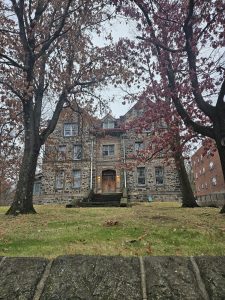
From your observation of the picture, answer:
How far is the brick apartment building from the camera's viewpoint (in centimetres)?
4790

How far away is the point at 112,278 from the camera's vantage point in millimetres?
3684

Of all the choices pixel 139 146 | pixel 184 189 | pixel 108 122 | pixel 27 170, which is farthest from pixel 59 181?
pixel 27 170

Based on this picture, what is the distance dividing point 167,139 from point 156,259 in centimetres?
1226

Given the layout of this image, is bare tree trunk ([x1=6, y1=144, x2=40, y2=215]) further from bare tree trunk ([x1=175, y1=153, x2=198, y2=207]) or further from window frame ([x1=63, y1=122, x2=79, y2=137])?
window frame ([x1=63, y1=122, x2=79, y2=137])

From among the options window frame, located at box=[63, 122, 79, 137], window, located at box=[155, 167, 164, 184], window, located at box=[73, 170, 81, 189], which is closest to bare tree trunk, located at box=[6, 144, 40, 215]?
window, located at box=[73, 170, 81, 189]

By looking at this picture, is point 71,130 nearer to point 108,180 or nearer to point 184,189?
point 108,180

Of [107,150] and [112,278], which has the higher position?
[107,150]

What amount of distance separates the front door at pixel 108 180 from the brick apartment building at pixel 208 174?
44.5ft

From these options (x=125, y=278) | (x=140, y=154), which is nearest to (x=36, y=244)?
(x=125, y=278)

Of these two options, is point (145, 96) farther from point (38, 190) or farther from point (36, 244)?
point (38, 190)

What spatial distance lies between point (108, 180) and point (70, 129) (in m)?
7.83

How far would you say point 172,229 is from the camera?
7.20 m

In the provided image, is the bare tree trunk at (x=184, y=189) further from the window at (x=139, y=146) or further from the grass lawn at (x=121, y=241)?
the window at (x=139, y=146)

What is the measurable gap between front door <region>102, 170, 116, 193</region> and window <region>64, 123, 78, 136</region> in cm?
621
